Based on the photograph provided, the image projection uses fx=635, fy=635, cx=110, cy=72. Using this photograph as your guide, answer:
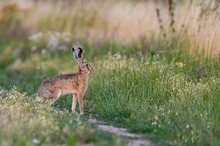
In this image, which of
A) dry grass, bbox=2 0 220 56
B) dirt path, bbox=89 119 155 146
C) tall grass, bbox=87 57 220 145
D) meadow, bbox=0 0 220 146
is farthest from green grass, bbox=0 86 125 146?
dry grass, bbox=2 0 220 56

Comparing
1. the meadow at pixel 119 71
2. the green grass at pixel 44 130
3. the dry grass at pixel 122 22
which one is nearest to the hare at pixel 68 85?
the meadow at pixel 119 71

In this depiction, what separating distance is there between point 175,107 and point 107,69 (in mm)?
3522

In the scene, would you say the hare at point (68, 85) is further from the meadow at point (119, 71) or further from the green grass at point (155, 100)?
the green grass at point (155, 100)

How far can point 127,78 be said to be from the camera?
38.6 ft

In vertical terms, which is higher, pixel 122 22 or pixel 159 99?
pixel 122 22

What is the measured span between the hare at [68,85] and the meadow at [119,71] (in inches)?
9.6

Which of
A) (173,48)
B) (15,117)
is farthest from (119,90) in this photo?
(15,117)

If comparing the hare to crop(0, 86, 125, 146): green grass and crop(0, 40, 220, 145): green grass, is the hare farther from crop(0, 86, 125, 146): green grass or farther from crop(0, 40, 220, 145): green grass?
crop(0, 86, 125, 146): green grass

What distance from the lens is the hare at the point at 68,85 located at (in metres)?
10.6

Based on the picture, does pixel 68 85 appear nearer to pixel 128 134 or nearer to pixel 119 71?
pixel 119 71

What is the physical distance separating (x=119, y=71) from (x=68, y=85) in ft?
5.63

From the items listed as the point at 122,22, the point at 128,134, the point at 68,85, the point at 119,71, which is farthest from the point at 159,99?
the point at 122,22

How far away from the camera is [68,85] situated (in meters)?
10.9

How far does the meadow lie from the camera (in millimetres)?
8344
